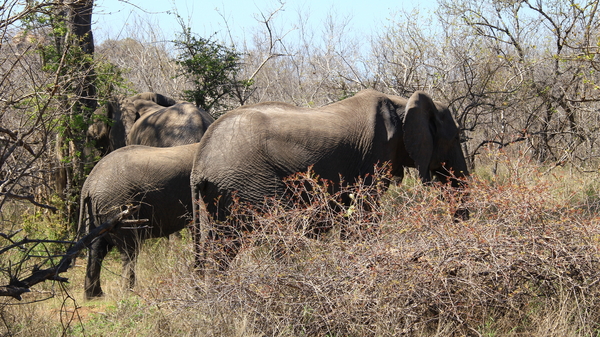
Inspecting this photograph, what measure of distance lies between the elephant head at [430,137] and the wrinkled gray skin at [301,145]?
0.01m

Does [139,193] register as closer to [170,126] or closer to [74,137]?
[170,126]

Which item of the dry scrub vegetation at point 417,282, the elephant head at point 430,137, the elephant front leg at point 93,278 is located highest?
the elephant head at point 430,137

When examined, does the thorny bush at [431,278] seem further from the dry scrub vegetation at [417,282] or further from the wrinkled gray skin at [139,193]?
the wrinkled gray skin at [139,193]

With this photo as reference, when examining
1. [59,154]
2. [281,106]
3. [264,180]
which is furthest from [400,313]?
[59,154]

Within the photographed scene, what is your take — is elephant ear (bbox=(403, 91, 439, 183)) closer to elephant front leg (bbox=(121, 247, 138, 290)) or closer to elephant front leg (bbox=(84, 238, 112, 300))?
elephant front leg (bbox=(121, 247, 138, 290))

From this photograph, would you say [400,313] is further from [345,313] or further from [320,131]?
[320,131]

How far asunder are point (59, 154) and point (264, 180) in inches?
179

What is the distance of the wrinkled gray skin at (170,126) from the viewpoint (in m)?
8.82

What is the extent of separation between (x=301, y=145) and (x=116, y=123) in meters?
5.54

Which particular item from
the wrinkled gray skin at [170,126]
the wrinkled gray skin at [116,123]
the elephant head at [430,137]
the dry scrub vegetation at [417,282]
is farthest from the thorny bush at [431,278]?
the wrinkled gray skin at [116,123]

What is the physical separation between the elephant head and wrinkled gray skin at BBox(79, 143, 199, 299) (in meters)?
2.49

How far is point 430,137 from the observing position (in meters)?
7.12

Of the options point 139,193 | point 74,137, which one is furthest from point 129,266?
point 74,137

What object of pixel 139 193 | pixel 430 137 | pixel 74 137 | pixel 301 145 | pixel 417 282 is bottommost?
pixel 417 282
